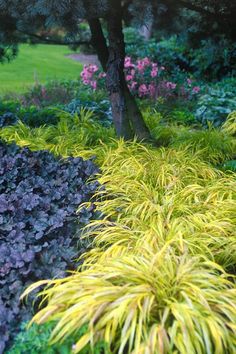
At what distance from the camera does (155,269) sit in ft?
8.52

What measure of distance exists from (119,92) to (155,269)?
3.49 metres

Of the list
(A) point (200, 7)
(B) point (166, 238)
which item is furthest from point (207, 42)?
(B) point (166, 238)

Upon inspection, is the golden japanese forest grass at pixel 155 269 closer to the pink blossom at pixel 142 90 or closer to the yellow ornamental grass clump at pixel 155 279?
the yellow ornamental grass clump at pixel 155 279

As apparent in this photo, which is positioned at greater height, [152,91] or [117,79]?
[117,79]

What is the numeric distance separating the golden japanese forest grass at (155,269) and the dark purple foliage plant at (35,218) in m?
0.14

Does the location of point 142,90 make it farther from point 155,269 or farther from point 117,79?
point 155,269

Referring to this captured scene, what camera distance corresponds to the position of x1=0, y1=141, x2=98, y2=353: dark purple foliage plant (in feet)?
9.14

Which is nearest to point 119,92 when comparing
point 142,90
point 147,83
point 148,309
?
point 142,90

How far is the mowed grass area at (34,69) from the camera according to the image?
41.4 ft

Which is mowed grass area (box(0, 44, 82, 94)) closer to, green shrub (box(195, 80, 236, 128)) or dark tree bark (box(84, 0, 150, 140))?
green shrub (box(195, 80, 236, 128))

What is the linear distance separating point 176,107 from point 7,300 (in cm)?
659

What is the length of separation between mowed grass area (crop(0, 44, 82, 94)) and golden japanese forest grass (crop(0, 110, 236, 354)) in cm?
720

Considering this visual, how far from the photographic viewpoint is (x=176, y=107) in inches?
346

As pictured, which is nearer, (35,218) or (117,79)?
(35,218)
